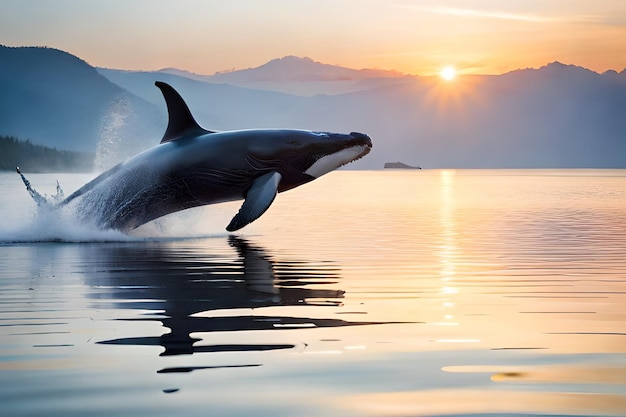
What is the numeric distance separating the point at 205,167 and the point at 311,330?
12.3 m

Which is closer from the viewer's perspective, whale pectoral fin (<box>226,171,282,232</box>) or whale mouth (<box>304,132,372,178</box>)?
whale pectoral fin (<box>226,171,282,232</box>)

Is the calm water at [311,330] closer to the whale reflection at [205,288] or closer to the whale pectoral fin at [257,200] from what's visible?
the whale reflection at [205,288]

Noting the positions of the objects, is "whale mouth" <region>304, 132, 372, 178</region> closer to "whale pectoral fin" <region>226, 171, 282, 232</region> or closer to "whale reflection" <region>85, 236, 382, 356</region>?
"whale pectoral fin" <region>226, 171, 282, 232</region>

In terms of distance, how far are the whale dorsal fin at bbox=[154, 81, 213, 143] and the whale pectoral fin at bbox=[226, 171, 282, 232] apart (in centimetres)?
189

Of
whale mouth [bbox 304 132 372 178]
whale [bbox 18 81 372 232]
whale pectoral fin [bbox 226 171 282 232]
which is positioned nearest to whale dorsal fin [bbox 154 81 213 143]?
whale [bbox 18 81 372 232]

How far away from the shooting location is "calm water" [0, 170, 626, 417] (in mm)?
7820

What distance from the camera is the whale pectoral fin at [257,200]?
69.5 ft

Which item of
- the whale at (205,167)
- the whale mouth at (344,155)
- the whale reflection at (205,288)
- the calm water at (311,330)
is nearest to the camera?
the calm water at (311,330)

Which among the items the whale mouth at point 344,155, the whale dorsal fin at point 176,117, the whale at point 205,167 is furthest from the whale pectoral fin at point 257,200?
the whale dorsal fin at point 176,117

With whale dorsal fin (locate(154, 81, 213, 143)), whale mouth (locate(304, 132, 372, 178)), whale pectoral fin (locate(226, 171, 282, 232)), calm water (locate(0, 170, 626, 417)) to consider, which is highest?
whale dorsal fin (locate(154, 81, 213, 143))

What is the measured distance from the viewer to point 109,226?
81.0ft

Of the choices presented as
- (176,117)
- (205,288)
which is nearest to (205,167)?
(176,117)

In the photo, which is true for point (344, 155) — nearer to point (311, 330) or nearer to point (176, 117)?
point (176, 117)

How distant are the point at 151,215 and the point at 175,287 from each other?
359 inches
